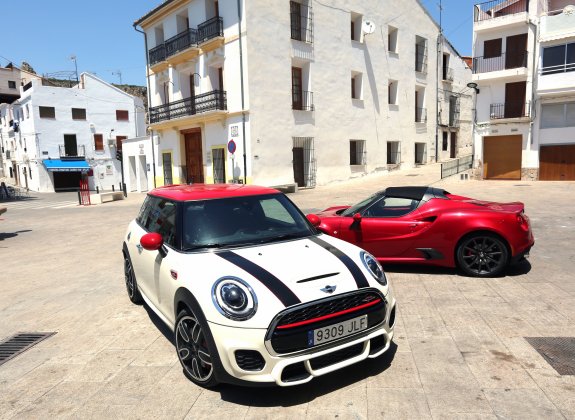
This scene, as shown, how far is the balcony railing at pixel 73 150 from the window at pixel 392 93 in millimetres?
32423

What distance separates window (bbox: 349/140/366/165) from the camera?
27156 millimetres

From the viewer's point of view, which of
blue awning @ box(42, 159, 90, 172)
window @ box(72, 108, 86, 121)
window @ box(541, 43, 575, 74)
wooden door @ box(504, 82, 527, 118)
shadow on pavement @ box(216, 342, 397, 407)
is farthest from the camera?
window @ box(72, 108, 86, 121)

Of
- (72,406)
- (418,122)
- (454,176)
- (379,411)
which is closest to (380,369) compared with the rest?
(379,411)

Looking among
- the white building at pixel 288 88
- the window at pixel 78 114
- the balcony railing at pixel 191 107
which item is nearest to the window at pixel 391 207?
the white building at pixel 288 88

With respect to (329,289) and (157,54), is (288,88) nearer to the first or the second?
(157,54)

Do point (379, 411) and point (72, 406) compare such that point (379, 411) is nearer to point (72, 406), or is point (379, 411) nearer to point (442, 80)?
point (72, 406)

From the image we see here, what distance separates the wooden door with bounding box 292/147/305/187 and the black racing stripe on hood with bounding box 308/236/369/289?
20.5 metres

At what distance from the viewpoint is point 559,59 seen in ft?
74.6

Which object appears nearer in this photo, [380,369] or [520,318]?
[380,369]

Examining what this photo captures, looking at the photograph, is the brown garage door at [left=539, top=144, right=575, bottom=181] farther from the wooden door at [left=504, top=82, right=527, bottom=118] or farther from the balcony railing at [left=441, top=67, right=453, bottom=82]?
the balcony railing at [left=441, top=67, right=453, bottom=82]

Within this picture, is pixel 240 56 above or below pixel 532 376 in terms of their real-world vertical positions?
above

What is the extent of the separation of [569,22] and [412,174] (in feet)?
38.5

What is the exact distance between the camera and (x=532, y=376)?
3.27 metres

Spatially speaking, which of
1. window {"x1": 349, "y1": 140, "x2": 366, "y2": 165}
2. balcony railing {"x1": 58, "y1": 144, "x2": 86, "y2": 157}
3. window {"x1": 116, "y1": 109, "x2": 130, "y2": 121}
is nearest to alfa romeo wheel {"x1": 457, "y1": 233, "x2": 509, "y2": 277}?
window {"x1": 349, "y1": 140, "x2": 366, "y2": 165}
